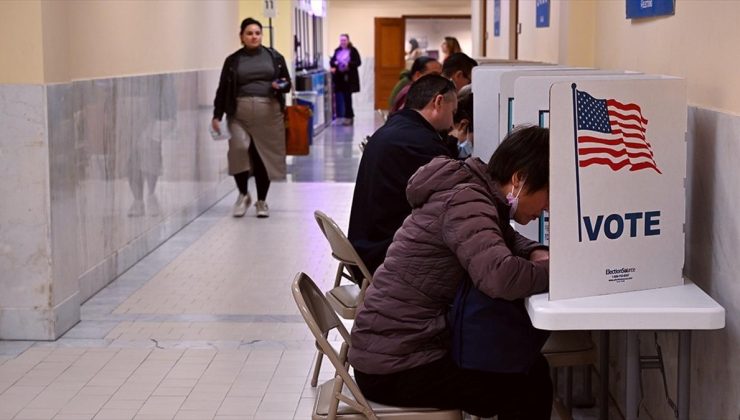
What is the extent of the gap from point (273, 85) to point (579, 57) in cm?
371

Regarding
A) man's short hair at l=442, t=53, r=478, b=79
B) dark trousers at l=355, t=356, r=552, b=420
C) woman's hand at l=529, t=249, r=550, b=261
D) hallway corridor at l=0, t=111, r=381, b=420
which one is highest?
man's short hair at l=442, t=53, r=478, b=79

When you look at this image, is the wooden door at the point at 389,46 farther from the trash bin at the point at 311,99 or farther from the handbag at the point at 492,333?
the handbag at the point at 492,333

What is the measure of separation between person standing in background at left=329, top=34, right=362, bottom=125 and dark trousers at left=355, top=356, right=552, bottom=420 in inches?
737

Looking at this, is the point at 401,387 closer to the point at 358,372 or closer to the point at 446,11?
the point at 358,372

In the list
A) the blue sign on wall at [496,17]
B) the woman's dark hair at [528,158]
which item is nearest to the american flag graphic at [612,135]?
the woman's dark hair at [528,158]

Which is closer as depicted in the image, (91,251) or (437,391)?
(437,391)

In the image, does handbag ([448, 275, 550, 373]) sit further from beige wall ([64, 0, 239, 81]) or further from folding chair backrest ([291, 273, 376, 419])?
beige wall ([64, 0, 239, 81])

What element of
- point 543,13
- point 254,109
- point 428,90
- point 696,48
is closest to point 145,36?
point 254,109

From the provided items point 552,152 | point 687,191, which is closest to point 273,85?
point 687,191

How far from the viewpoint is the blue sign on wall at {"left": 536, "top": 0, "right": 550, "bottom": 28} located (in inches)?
308

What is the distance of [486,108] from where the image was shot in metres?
5.03

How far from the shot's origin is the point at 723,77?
3410 mm

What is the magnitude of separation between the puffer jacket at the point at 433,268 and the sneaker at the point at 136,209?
4509mm

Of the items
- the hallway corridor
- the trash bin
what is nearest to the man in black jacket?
the hallway corridor
